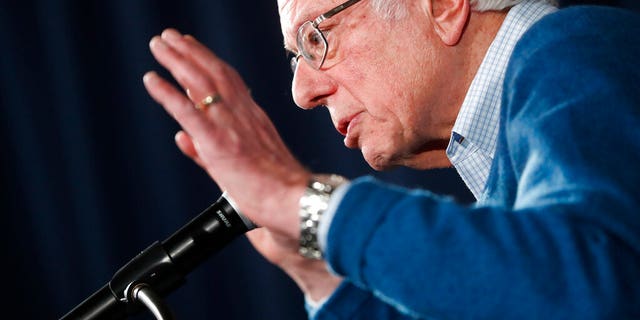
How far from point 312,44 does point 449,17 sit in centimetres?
26

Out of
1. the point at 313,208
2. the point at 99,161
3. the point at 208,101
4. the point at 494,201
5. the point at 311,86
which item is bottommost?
the point at 99,161

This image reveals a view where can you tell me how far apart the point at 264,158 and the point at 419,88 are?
659 mm

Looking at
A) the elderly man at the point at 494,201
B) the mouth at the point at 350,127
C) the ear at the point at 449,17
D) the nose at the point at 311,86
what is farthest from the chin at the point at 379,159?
the elderly man at the point at 494,201

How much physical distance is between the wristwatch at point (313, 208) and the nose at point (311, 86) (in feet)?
2.34

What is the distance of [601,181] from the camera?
0.77m

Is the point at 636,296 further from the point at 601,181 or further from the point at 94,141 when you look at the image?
the point at 94,141

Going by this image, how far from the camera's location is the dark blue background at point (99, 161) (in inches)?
95.8

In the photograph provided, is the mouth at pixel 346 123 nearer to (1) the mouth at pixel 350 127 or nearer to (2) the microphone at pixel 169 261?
(1) the mouth at pixel 350 127

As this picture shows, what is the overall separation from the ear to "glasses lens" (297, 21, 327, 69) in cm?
21

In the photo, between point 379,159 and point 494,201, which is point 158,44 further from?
point 379,159

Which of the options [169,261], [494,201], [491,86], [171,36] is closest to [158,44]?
[171,36]

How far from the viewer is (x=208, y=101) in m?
0.82

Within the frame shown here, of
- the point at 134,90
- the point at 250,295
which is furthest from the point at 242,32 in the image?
the point at 250,295

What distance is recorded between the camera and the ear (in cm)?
141
